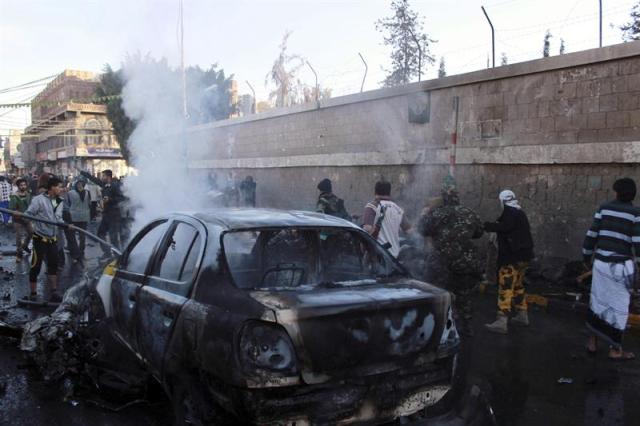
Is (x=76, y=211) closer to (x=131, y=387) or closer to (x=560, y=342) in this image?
(x=131, y=387)

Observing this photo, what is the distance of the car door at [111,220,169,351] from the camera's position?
366 centimetres

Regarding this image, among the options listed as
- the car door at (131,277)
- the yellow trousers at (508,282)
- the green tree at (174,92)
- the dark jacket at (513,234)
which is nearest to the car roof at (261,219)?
the car door at (131,277)

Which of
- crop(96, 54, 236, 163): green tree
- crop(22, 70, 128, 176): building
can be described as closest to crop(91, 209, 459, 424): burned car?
crop(96, 54, 236, 163): green tree

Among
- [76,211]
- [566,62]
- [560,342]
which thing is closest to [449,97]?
[566,62]

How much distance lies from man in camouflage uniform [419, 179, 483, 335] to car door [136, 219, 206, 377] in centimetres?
288

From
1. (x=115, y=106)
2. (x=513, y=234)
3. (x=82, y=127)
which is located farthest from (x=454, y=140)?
(x=82, y=127)

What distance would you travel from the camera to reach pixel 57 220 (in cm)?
745

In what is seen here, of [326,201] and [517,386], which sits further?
[326,201]

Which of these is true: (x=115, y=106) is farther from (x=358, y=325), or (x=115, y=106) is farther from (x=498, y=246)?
(x=358, y=325)

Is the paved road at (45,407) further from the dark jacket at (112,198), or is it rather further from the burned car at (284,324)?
the dark jacket at (112,198)

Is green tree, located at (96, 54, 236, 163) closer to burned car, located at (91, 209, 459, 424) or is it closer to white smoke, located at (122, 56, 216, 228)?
white smoke, located at (122, 56, 216, 228)

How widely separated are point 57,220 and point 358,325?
625 cm

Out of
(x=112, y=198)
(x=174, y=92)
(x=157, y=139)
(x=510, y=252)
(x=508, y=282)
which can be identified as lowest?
(x=508, y=282)

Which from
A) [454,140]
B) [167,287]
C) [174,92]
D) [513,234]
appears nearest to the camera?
[167,287]
